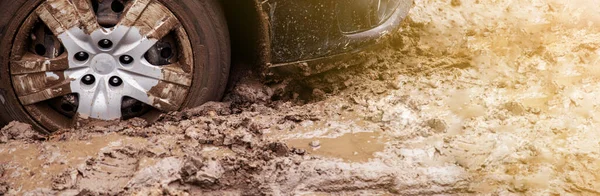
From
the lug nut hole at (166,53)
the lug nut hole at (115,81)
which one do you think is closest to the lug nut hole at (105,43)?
the lug nut hole at (115,81)

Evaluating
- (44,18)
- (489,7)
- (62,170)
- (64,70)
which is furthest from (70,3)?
(489,7)

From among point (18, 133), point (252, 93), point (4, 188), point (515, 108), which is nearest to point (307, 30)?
point (252, 93)

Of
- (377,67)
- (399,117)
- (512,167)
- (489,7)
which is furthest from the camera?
(489,7)

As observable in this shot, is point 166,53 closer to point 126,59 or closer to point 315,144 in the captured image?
point 126,59

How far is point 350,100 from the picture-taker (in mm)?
3518

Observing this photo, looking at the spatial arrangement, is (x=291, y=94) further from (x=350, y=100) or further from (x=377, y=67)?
(x=377, y=67)

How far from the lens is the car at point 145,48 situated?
3.03 meters

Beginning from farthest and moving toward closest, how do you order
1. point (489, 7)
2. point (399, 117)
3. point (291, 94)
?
point (489, 7) < point (291, 94) < point (399, 117)

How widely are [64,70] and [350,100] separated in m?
1.52

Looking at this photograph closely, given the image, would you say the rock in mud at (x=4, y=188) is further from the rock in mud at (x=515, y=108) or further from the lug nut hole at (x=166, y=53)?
the rock in mud at (x=515, y=108)

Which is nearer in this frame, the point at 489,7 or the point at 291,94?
the point at 291,94

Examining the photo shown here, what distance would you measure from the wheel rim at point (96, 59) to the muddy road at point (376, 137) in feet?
0.50

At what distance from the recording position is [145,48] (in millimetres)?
3137

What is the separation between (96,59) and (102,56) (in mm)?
33
